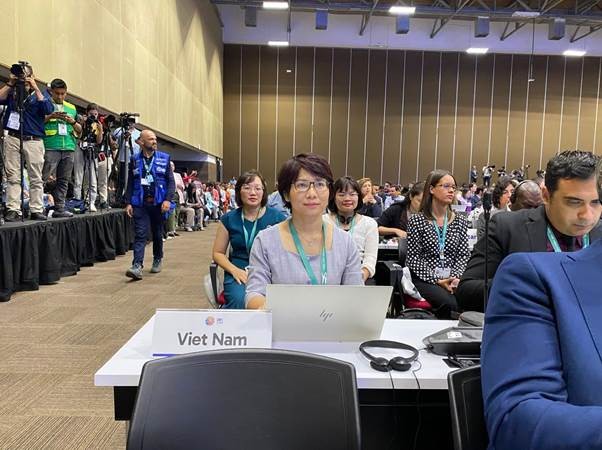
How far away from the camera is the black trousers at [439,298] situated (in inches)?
108

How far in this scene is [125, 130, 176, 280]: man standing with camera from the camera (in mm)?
4930

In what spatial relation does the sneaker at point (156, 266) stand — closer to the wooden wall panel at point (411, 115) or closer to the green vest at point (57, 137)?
the green vest at point (57, 137)

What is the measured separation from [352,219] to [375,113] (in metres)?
14.4

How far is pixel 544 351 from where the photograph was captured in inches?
29.0

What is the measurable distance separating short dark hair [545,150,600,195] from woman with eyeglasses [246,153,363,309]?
29.1 inches

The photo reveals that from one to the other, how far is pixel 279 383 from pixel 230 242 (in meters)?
2.15

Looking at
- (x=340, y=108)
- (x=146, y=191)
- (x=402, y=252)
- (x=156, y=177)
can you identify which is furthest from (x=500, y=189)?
(x=340, y=108)

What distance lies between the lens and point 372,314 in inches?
52.6

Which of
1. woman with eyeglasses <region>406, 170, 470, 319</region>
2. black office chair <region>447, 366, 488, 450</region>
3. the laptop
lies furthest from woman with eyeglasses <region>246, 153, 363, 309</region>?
woman with eyeglasses <region>406, 170, 470, 319</region>

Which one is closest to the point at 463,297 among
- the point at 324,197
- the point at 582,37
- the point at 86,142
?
the point at 324,197

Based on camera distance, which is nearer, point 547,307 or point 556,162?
point 547,307

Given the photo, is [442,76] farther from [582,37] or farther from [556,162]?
[556,162]

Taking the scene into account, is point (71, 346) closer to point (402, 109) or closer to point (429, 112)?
point (402, 109)

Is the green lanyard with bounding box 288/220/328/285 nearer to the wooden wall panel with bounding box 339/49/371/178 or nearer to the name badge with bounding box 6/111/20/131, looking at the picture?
the name badge with bounding box 6/111/20/131
